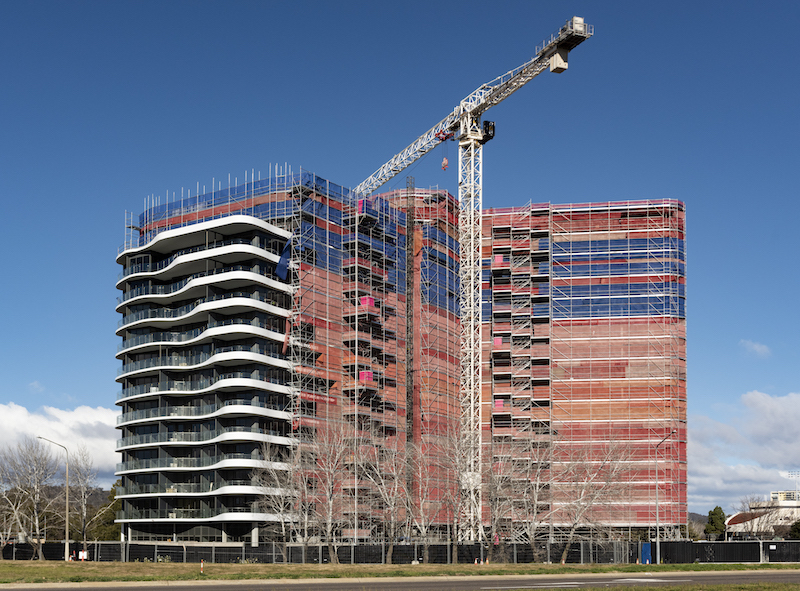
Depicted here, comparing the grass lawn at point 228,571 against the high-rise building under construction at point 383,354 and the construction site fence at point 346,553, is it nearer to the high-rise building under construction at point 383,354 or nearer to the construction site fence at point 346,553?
the construction site fence at point 346,553

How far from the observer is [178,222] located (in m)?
114

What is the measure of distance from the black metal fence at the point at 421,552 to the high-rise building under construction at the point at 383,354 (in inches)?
214

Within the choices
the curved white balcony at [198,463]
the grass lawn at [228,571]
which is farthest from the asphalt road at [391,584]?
the curved white balcony at [198,463]

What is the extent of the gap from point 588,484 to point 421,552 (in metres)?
18.7

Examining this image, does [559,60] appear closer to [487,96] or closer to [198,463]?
[487,96]

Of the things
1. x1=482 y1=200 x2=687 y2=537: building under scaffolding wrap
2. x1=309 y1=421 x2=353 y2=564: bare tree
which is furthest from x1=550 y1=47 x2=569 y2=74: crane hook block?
x1=309 y1=421 x2=353 y2=564: bare tree

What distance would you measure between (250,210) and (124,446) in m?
29.6

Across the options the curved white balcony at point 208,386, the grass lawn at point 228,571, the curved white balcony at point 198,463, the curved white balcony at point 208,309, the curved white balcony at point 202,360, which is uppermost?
the curved white balcony at point 208,309

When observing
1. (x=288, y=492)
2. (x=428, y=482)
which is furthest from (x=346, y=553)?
(x=428, y=482)

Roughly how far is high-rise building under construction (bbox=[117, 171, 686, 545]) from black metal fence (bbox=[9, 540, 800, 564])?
5.42 meters

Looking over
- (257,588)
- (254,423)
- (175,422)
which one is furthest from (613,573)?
(175,422)

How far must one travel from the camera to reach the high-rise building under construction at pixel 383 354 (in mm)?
98188

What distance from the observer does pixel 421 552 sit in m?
80.9

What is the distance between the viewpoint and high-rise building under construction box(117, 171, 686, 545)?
98.2 metres
